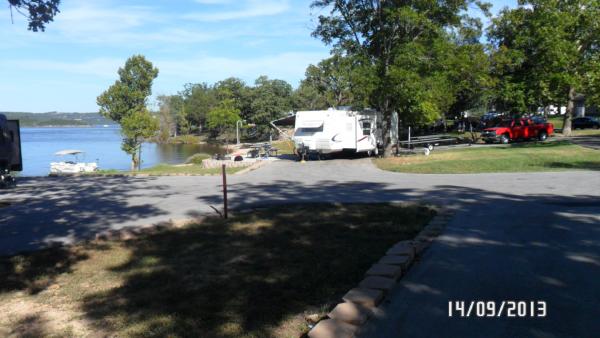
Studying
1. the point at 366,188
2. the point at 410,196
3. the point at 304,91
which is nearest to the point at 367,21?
the point at 366,188

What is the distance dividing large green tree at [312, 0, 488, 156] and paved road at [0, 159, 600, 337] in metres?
4.34

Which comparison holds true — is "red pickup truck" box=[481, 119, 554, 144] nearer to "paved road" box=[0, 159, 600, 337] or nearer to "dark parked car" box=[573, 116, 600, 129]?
"dark parked car" box=[573, 116, 600, 129]

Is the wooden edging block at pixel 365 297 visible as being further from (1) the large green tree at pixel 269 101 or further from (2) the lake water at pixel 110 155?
(1) the large green tree at pixel 269 101

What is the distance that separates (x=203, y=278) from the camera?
5.52m

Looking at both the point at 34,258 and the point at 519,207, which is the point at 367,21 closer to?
the point at 519,207

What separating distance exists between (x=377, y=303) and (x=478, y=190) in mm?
7766

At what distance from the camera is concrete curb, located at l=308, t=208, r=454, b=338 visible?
380 centimetres

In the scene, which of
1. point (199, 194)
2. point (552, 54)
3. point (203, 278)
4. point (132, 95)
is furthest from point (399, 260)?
point (132, 95)

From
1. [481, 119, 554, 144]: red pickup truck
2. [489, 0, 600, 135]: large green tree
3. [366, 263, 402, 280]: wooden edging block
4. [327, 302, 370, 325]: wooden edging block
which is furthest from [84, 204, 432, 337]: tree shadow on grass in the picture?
[481, 119, 554, 144]: red pickup truck

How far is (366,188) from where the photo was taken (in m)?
12.9

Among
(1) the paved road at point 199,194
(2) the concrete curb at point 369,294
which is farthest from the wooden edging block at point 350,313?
(1) the paved road at point 199,194

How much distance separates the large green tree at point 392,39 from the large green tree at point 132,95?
22.5 meters

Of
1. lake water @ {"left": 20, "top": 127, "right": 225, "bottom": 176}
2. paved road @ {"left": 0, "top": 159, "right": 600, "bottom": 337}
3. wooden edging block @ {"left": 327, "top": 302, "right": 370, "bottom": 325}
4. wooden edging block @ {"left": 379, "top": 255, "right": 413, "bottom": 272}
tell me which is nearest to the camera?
wooden edging block @ {"left": 327, "top": 302, "right": 370, "bottom": 325}

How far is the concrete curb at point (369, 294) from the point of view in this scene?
3800 mm
